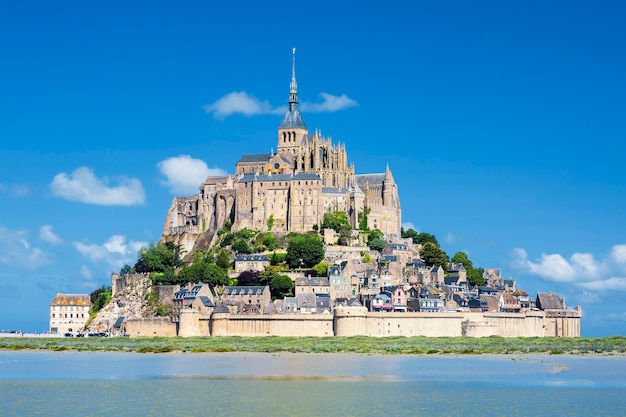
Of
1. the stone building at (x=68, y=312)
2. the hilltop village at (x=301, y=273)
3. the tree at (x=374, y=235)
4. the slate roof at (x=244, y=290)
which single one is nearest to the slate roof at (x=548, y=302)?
the hilltop village at (x=301, y=273)

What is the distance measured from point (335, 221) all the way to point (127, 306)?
70.9 ft

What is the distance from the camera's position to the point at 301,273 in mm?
92875

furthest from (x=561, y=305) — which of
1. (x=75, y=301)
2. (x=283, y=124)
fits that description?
(x=75, y=301)

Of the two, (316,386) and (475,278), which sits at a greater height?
(475,278)

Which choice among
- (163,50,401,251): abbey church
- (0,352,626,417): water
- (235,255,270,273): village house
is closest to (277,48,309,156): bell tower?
(163,50,401,251): abbey church

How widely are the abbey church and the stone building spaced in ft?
40.5

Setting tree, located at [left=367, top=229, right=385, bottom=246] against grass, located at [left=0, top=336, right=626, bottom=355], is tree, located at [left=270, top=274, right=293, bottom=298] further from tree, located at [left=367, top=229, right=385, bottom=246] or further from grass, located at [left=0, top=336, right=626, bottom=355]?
tree, located at [left=367, top=229, right=385, bottom=246]

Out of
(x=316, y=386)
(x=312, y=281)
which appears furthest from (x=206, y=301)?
(x=316, y=386)

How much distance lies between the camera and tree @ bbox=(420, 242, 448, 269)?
100000mm

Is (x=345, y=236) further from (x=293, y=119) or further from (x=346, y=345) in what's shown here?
(x=346, y=345)

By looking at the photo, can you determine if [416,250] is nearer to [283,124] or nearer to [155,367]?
[283,124]

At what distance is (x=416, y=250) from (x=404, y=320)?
23170 mm

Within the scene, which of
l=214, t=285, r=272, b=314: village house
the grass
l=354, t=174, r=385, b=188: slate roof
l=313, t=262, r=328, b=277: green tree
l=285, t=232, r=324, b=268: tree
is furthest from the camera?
l=354, t=174, r=385, b=188: slate roof

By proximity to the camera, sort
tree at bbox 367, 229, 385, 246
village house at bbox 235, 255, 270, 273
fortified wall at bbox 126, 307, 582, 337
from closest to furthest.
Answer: fortified wall at bbox 126, 307, 582, 337, village house at bbox 235, 255, 270, 273, tree at bbox 367, 229, 385, 246
